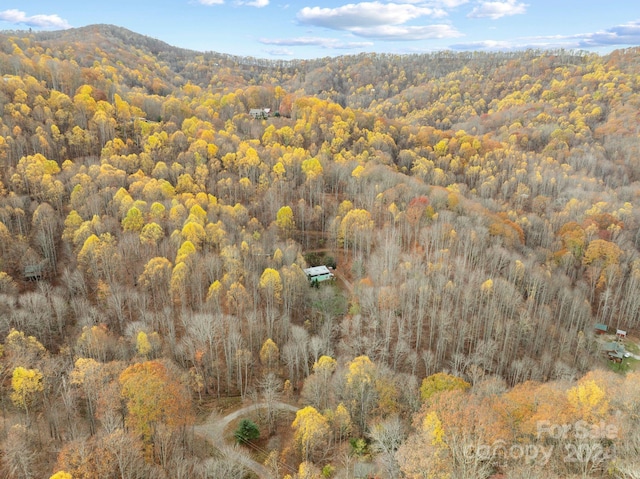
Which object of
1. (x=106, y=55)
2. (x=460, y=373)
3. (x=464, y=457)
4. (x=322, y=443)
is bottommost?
(x=460, y=373)

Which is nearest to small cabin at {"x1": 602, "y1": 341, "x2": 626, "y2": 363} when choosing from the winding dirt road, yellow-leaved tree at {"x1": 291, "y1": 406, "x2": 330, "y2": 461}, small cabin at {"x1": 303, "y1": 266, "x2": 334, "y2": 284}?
small cabin at {"x1": 303, "y1": 266, "x2": 334, "y2": 284}

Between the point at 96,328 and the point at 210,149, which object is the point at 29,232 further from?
the point at 210,149

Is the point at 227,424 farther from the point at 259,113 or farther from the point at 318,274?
the point at 259,113

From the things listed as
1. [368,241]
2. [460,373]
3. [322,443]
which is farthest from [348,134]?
[322,443]

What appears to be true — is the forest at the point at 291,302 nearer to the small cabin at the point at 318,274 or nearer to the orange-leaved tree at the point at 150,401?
the orange-leaved tree at the point at 150,401

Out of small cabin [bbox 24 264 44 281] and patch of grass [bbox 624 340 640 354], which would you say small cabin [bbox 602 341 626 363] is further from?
small cabin [bbox 24 264 44 281]

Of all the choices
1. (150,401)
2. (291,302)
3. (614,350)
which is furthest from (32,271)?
(614,350)
